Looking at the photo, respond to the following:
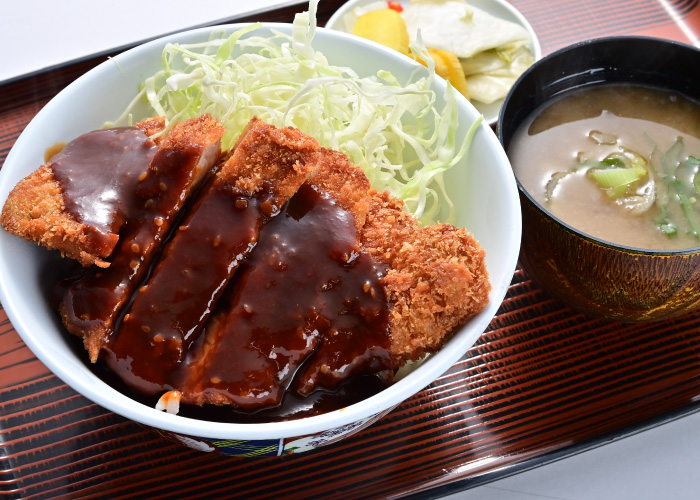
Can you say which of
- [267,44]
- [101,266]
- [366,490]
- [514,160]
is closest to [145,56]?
[267,44]

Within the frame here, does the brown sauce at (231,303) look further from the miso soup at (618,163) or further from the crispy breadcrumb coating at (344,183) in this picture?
the miso soup at (618,163)

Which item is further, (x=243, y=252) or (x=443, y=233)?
(x=443, y=233)

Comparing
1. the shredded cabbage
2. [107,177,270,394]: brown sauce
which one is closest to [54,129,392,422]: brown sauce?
[107,177,270,394]: brown sauce

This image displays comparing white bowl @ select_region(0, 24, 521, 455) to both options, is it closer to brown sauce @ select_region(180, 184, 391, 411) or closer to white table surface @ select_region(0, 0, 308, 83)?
brown sauce @ select_region(180, 184, 391, 411)

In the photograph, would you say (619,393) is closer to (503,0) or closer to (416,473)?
(416,473)

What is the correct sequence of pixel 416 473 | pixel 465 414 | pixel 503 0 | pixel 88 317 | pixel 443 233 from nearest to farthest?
pixel 88 317 < pixel 443 233 < pixel 416 473 < pixel 465 414 < pixel 503 0

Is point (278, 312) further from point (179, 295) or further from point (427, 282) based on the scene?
point (427, 282)
